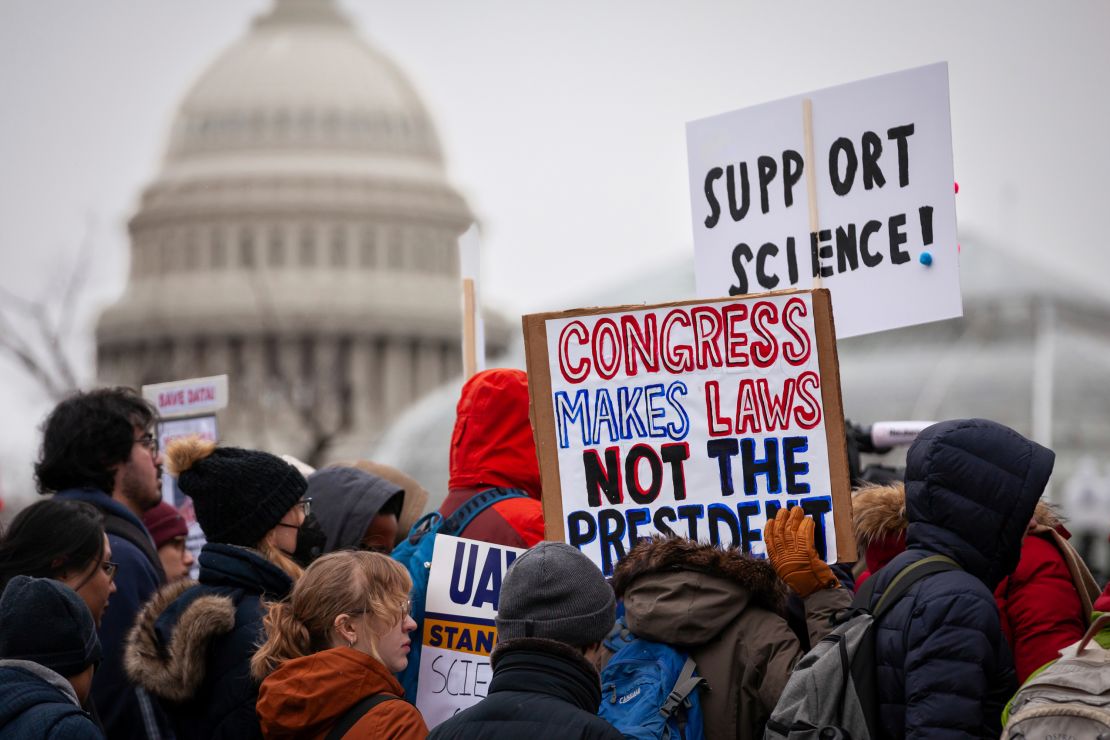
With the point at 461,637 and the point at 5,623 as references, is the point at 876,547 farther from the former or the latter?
the point at 5,623

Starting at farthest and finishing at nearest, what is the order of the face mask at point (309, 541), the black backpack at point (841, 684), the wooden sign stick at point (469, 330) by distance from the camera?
the wooden sign stick at point (469, 330) → the face mask at point (309, 541) → the black backpack at point (841, 684)

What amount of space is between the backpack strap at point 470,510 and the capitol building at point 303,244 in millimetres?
68028

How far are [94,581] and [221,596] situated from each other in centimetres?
53

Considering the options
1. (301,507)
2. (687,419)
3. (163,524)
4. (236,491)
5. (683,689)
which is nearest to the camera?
(683,689)

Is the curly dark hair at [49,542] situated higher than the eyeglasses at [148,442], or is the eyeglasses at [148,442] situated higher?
the eyeglasses at [148,442]

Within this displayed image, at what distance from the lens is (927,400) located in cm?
3997

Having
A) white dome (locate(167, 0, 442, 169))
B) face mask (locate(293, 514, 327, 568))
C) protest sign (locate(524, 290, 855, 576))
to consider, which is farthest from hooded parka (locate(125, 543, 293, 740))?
white dome (locate(167, 0, 442, 169))

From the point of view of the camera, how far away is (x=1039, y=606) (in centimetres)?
435

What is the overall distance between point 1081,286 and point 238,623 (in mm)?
43226

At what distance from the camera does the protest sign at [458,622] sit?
4.76 m

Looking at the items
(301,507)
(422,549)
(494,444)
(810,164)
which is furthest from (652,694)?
(810,164)

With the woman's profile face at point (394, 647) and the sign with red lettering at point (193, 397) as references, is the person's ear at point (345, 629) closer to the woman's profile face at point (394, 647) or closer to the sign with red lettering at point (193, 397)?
the woman's profile face at point (394, 647)

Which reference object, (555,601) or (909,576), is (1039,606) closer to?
(909,576)

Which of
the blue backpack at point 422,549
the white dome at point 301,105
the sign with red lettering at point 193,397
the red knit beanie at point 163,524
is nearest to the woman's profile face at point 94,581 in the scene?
the blue backpack at point 422,549
